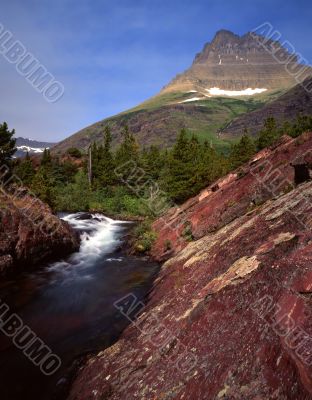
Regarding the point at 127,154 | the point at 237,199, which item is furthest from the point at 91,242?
the point at 127,154

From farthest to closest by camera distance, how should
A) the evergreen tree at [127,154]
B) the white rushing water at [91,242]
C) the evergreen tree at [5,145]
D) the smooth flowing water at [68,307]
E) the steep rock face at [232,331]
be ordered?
the evergreen tree at [127,154] → the evergreen tree at [5,145] → the white rushing water at [91,242] → the smooth flowing water at [68,307] → the steep rock face at [232,331]

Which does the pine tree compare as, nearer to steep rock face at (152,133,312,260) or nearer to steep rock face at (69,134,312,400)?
steep rock face at (152,133,312,260)

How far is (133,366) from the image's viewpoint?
6.71 meters

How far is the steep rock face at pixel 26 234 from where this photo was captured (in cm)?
1513

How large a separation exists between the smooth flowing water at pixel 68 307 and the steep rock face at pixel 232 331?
4.05 feet

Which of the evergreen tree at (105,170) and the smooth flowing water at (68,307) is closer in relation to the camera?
the smooth flowing water at (68,307)

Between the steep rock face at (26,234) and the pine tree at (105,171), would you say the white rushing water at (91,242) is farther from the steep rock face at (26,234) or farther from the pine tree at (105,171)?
the pine tree at (105,171)

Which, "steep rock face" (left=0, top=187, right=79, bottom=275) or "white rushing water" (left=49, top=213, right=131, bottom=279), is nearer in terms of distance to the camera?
"steep rock face" (left=0, top=187, right=79, bottom=275)

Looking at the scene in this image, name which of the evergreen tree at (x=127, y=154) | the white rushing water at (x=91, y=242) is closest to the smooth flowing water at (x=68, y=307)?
the white rushing water at (x=91, y=242)

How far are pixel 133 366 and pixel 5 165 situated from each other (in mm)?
34466

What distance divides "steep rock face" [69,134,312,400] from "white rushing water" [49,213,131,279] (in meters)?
9.04

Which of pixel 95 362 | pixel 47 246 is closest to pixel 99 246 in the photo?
pixel 47 246

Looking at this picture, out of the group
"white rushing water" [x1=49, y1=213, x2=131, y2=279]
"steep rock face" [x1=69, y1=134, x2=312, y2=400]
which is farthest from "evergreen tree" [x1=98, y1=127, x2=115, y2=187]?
"steep rock face" [x1=69, y1=134, x2=312, y2=400]

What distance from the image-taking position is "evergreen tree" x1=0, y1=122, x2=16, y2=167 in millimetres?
36922
